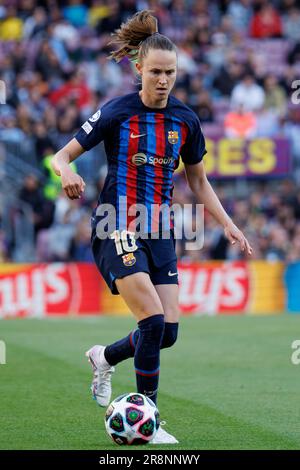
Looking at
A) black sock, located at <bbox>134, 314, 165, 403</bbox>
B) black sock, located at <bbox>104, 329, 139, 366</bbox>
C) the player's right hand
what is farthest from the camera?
black sock, located at <bbox>104, 329, 139, 366</bbox>

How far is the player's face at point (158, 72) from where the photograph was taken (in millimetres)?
6891

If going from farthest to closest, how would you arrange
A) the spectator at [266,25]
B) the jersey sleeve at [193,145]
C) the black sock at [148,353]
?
the spectator at [266,25], the jersey sleeve at [193,145], the black sock at [148,353]

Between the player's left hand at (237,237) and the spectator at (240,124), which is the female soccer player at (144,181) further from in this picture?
the spectator at (240,124)

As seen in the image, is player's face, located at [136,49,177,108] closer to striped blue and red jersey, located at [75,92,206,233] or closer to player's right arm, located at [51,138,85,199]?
striped blue and red jersey, located at [75,92,206,233]

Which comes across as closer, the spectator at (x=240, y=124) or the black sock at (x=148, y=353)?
the black sock at (x=148, y=353)

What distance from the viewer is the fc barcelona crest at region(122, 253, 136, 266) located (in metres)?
6.80

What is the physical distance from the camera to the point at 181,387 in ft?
31.2

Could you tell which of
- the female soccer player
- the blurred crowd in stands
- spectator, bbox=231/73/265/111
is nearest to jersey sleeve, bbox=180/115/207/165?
the female soccer player

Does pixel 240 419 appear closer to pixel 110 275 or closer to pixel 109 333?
pixel 110 275

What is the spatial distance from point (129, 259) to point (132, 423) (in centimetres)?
101

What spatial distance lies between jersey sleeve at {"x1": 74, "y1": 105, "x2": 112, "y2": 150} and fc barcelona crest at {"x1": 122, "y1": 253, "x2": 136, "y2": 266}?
29.6 inches

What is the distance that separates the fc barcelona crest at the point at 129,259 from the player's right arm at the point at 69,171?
0.55 meters

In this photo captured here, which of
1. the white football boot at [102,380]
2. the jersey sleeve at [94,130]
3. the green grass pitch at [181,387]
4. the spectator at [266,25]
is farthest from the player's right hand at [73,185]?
the spectator at [266,25]
